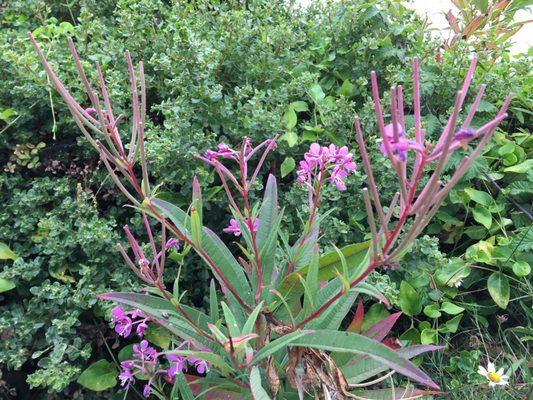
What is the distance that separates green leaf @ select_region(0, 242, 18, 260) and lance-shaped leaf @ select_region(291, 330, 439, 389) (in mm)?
1149

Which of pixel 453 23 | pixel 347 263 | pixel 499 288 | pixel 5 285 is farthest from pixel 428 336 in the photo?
pixel 453 23

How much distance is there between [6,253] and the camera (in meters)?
1.75

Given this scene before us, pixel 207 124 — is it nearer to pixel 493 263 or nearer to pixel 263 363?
pixel 263 363

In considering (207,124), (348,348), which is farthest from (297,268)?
(207,124)

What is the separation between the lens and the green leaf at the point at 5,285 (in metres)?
1.67

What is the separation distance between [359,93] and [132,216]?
1.04 m

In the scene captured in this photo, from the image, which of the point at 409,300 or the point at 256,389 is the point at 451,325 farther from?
the point at 256,389

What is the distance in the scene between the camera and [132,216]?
1.94 metres

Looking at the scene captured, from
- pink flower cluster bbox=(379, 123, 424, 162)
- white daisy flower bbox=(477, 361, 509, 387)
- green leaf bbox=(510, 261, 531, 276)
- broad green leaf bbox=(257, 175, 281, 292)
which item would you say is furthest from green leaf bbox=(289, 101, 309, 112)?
pink flower cluster bbox=(379, 123, 424, 162)

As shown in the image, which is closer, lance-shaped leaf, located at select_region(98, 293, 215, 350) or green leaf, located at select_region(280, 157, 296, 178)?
lance-shaped leaf, located at select_region(98, 293, 215, 350)

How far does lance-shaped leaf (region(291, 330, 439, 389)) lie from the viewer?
0.93 meters

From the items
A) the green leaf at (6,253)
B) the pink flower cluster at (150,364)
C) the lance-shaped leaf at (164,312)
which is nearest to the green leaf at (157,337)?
the pink flower cluster at (150,364)

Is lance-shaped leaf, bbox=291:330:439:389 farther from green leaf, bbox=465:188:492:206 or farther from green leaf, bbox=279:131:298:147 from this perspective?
green leaf, bbox=465:188:492:206

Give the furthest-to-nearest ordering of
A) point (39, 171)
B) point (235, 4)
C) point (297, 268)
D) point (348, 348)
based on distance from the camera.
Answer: point (235, 4) → point (39, 171) → point (297, 268) → point (348, 348)
